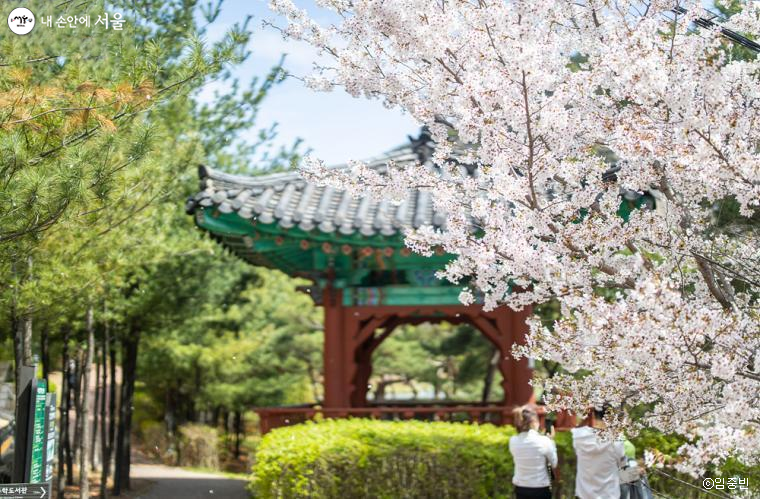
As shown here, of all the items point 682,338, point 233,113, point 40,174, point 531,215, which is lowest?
point 682,338

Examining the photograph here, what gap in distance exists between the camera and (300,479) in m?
7.40

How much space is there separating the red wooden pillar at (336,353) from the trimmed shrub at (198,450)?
8964 mm

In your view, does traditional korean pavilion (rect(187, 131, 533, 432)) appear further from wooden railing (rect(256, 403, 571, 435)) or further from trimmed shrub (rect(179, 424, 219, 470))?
trimmed shrub (rect(179, 424, 219, 470))

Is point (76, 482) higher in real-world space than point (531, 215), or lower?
→ lower

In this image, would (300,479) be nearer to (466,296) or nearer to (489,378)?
(466,296)

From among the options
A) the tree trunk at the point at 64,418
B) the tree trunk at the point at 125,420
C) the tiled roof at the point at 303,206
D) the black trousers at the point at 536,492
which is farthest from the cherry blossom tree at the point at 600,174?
the tree trunk at the point at 125,420

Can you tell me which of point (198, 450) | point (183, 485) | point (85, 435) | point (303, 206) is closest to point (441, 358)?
point (198, 450)

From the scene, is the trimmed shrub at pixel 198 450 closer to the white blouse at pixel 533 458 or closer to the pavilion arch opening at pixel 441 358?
the pavilion arch opening at pixel 441 358

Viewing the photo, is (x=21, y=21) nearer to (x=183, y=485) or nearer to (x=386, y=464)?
(x=386, y=464)

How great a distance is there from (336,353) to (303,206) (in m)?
1.70

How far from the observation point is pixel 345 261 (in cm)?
966

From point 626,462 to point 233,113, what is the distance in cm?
787

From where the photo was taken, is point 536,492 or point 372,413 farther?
point 372,413

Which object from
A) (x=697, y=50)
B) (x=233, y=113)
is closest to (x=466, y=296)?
(x=697, y=50)
